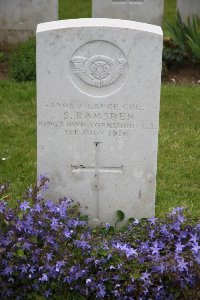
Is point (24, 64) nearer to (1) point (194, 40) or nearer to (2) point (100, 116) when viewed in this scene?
(1) point (194, 40)

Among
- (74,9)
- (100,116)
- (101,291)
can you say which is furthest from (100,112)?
(74,9)

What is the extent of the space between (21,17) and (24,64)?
1.63 m

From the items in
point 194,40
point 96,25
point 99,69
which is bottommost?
point 99,69

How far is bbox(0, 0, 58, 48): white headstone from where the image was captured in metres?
9.49

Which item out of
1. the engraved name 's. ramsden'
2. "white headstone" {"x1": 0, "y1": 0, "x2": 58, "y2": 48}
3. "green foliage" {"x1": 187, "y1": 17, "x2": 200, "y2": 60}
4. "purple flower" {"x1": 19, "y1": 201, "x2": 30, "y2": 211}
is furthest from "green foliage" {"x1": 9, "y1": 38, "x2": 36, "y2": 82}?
"purple flower" {"x1": 19, "y1": 201, "x2": 30, "y2": 211}

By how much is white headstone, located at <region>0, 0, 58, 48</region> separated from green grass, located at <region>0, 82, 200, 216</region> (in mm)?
1935

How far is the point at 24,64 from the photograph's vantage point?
323 inches

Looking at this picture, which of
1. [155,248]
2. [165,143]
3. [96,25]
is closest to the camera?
[155,248]

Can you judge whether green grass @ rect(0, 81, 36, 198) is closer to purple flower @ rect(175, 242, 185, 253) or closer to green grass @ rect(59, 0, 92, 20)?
purple flower @ rect(175, 242, 185, 253)

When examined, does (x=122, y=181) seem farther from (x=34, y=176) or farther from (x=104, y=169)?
(x=34, y=176)

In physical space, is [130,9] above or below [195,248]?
above

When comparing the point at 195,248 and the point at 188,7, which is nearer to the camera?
the point at 195,248

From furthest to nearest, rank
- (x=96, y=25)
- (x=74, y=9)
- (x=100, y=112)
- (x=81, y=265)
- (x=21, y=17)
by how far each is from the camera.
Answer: (x=74, y=9)
(x=21, y=17)
(x=100, y=112)
(x=96, y=25)
(x=81, y=265)

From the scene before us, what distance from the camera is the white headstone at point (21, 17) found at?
949 centimetres
